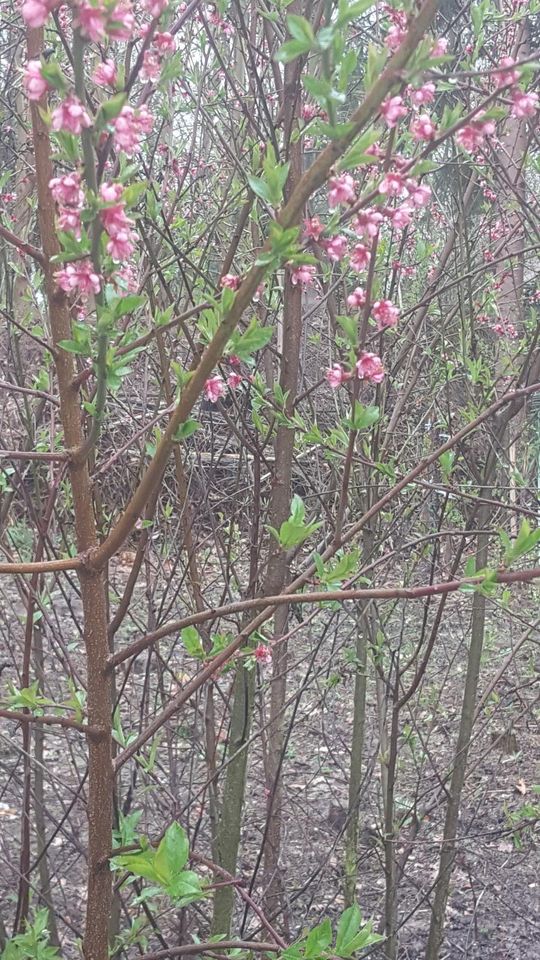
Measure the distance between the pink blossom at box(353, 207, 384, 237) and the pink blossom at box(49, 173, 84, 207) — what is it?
1.41 ft

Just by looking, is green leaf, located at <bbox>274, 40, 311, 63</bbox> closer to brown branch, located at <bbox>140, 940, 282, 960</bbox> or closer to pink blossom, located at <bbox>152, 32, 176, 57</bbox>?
pink blossom, located at <bbox>152, 32, 176, 57</bbox>

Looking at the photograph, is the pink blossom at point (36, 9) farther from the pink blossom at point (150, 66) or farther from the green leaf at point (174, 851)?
the green leaf at point (174, 851)

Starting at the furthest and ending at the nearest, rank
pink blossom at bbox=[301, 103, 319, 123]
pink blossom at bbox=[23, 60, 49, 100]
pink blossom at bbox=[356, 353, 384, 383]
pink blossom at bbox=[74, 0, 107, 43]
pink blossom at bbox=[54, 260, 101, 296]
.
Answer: pink blossom at bbox=[301, 103, 319, 123], pink blossom at bbox=[356, 353, 384, 383], pink blossom at bbox=[54, 260, 101, 296], pink blossom at bbox=[23, 60, 49, 100], pink blossom at bbox=[74, 0, 107, 43]

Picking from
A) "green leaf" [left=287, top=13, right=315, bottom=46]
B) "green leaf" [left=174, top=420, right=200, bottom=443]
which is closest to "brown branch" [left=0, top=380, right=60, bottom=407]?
"green leaf" [left=174, top=420, right=200, bottom=443]

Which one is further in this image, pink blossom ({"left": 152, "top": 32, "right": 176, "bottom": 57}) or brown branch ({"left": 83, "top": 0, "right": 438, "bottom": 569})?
pink blossom ({"left": 152, "top": 32, "right": 176, "bottom": 57})

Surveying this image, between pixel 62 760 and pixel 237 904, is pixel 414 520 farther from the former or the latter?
pixel 62 760

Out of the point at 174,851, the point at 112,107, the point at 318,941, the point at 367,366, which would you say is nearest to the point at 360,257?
the point at 367,366

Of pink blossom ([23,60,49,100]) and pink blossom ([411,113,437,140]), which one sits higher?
pink blossom ([411,113,437,140])

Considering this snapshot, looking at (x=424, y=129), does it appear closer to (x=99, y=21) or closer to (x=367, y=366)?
(x=367, y=366)

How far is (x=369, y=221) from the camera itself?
1259 mm

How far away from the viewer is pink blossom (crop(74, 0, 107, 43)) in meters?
0.89

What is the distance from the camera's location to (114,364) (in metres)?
1.27

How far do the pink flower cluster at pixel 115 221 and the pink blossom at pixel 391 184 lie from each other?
37 cm

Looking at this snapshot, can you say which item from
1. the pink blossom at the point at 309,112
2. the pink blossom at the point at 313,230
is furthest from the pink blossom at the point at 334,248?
the pink blossom at the point at 309,112
